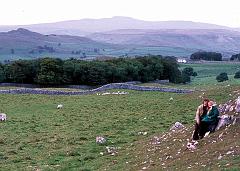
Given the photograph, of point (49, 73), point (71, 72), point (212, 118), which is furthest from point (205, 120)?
point (71, 72)

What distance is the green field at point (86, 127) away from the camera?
24.6m

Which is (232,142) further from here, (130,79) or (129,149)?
(130,79)

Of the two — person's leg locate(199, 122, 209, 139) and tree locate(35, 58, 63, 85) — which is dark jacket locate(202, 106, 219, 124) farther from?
tree locate(35, 58, 63, 85)

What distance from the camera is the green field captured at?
24578mm

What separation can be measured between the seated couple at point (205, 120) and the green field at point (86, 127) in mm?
2223

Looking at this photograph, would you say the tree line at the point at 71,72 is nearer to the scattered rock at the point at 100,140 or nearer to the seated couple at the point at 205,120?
the scattered rock at the point at 100,140

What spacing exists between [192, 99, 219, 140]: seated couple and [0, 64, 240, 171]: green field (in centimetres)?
222

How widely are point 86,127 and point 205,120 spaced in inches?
586

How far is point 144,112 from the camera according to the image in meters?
44.8

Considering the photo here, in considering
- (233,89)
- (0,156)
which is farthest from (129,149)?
(233,89)

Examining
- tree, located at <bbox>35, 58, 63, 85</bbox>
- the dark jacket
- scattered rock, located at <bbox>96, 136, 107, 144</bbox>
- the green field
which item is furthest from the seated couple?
tree, located at <bbox>35, 58, 63, 85</bbox>

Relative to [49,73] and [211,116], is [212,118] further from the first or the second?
[49,73]

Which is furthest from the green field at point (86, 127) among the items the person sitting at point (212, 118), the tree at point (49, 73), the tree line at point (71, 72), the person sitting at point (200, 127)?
the tree line at point (71, 72)

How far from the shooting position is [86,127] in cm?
3675
